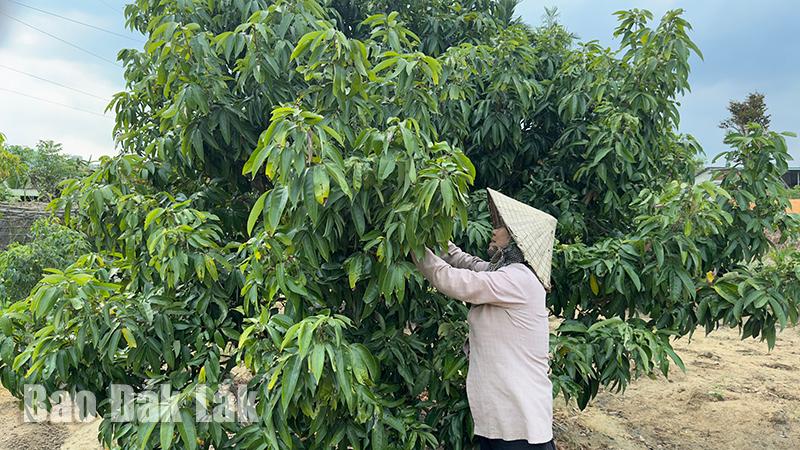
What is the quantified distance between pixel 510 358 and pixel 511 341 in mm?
66

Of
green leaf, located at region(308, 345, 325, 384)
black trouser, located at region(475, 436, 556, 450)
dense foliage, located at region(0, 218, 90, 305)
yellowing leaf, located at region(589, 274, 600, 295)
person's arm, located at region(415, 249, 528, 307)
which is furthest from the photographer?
dense foliage, located at region(0, 218, 90, 305)

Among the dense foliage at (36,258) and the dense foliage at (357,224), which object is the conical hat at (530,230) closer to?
the dense foliage at (357,224)

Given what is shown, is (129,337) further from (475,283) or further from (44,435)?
(44,435)

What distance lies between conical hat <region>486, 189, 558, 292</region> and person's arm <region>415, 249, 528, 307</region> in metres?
0.11

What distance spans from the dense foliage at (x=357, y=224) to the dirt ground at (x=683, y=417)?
231cm

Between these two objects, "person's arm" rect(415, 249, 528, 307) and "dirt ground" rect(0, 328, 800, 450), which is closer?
"person's arm" rect(415, 249, 528, 307)

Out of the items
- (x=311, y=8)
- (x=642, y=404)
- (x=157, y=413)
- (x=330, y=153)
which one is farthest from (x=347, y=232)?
(x=642, y=404)

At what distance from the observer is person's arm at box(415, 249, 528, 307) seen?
6.63ft

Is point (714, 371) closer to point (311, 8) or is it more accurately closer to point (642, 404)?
point (642, 404)

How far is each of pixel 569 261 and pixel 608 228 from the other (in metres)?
0.72

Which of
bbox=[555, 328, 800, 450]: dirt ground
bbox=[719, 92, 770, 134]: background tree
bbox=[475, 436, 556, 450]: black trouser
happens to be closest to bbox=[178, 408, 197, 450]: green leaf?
bbox=[475, 436, 556, 450]: black trouser

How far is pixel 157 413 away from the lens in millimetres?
1854

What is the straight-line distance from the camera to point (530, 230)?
2.23 m

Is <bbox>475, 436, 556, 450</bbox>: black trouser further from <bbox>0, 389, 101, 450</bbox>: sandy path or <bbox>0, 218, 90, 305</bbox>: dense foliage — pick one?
<bbox>0, 218, 90, 305</bbox>: dense foliage
